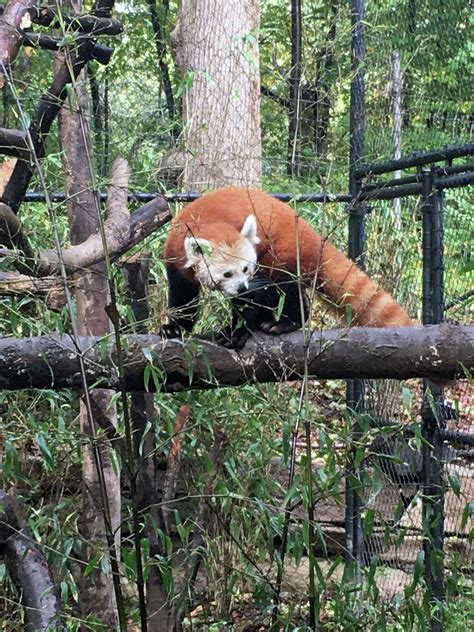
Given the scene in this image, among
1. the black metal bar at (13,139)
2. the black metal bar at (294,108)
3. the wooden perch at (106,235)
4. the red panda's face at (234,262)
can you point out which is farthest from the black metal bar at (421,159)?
the black metal bar at (13,139)

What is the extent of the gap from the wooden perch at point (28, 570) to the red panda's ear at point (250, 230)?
1.20 m

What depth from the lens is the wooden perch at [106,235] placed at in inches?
60.9

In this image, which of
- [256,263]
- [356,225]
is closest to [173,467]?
[256,263]

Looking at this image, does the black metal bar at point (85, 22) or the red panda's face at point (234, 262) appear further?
the red panda's face at point (234, 262)

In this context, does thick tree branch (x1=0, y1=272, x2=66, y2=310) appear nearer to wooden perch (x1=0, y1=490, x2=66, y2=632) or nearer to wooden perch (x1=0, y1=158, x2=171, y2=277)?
wooden perch (x1=0, y1=158, x2=171, y2=277)

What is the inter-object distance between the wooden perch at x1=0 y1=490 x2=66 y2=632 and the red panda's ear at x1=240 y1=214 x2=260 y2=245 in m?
1.20

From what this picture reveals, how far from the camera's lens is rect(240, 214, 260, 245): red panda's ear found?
8.37 feet

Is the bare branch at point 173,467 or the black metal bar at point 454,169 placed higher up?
the black metal bar at point 454,169

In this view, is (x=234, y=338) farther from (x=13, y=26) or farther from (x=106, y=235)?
(x=13, y=26)

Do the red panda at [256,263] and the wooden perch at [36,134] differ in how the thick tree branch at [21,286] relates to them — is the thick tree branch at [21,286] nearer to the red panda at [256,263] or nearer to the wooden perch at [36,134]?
the wooden perch at [36,134]

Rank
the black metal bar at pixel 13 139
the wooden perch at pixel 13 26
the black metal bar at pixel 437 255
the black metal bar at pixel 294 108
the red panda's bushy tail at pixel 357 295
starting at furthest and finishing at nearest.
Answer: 1. the black metal bar at pixel 437 255
2. the red panda's bushy tail at pixel 357 295
3. the wooden perch at pixel 13 26
4. the black metal bar at pixel 294 108
5. the black metal bar at pixel 13 139

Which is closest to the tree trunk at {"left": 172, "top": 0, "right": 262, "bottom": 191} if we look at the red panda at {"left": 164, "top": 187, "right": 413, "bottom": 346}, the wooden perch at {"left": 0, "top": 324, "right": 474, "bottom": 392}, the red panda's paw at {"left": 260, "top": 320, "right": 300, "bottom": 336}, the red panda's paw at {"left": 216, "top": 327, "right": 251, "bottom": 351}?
the red panda at {"left": 164, "top": 187, "right": 413, "bottom": 346}

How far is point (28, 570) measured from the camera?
1681 mm

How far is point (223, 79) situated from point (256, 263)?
76.9 inches
